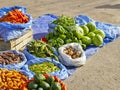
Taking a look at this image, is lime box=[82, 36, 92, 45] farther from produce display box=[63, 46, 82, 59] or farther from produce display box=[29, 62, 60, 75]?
produce display box=[29, 62, 60, 75]

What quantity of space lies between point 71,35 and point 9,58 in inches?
68.9

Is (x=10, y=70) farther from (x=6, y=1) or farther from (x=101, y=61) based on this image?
(x=6, y=1)

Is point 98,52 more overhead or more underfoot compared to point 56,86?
more underfoot

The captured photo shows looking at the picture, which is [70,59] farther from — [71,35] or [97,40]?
Answer: [97,40]

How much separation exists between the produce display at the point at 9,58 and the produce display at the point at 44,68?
0.31 meters

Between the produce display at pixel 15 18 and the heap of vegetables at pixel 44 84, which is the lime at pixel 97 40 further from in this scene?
the heap of vegetables at pixel 44 84

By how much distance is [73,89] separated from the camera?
5.66 meters

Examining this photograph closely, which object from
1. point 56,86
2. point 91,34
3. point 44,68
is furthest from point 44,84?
point 91,34

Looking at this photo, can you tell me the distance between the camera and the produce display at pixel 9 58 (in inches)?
236

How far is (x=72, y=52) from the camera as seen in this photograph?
666cm

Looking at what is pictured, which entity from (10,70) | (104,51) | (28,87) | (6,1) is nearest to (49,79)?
(28,87)

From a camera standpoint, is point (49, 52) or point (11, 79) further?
point (49, 52)

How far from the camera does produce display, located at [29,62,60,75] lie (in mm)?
5852

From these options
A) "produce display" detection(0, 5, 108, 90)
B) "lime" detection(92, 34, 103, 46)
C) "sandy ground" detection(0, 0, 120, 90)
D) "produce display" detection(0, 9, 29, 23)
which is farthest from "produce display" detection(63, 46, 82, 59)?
"produce display" detection(0, 9, 29, 23)
